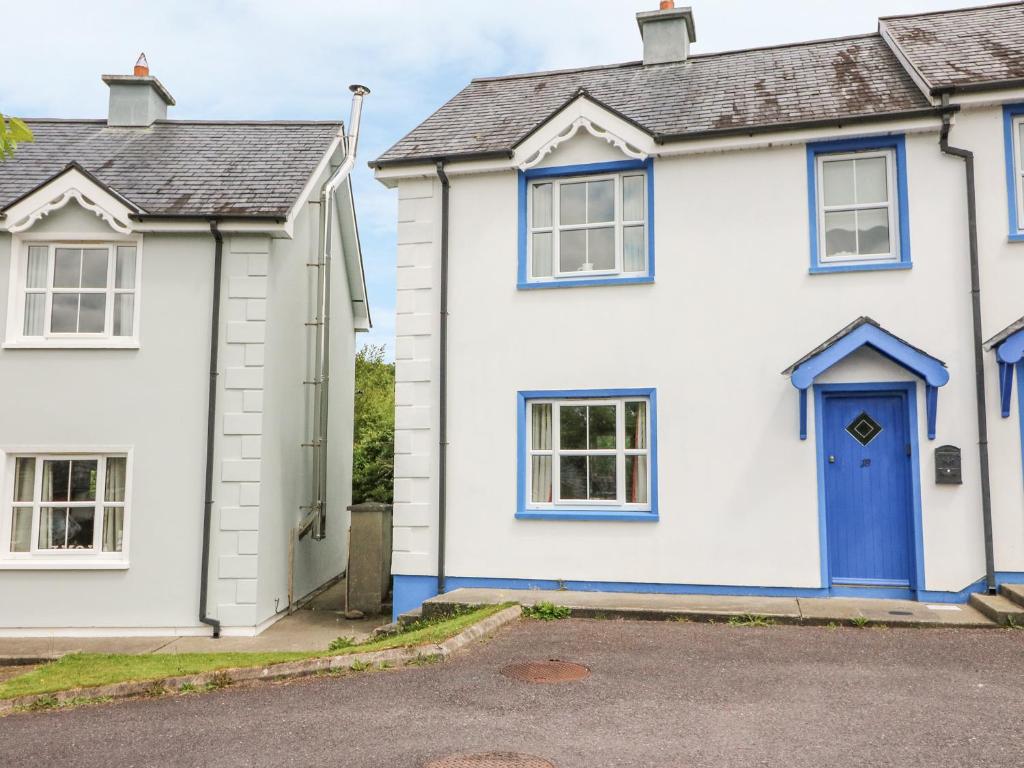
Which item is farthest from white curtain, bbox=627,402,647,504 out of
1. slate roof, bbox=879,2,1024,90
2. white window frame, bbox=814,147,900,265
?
slate roof, bbox=879,2,1024,90

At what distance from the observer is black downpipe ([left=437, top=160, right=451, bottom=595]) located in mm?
11023

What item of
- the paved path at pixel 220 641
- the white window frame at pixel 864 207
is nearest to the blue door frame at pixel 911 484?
the white window frame at pixel 864 207

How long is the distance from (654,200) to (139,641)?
8711mm

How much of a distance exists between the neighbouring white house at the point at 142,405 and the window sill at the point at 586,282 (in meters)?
3.47

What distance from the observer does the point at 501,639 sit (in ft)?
27.6

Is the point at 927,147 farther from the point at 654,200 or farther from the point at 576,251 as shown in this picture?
the point at 576,251

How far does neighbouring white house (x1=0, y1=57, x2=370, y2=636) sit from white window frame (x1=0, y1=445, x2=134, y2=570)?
0.02 meters

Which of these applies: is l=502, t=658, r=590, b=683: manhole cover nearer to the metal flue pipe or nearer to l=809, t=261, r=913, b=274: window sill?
l=809, t=261, r=913, b=274: window sill

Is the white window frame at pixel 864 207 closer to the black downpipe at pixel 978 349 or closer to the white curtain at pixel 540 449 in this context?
the black downpipe at pixel 978 349

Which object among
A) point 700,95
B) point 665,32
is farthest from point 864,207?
point 665,32

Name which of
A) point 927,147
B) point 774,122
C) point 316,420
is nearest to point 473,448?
point 316,420

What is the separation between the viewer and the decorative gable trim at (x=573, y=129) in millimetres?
11008

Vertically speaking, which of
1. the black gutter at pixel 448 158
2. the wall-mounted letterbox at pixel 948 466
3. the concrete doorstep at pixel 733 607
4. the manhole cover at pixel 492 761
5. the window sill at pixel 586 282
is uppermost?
the black gutter at pixel 448 158

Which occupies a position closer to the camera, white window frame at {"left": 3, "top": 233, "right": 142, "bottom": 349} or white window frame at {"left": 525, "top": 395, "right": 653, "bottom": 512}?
white window frame at {"left": 525, "top": 395, "right": 653, "bottom": 512}
